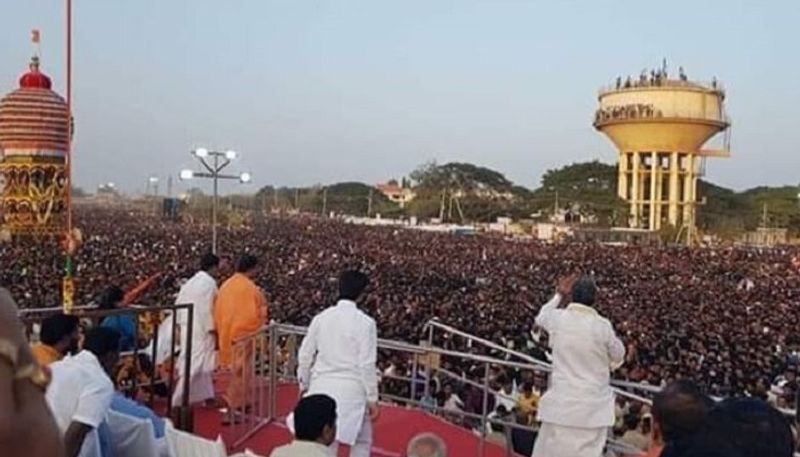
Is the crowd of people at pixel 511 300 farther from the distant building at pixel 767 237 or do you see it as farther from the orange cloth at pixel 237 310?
the distant building at pixel 767 237

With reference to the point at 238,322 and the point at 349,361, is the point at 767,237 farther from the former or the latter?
the point at 349,361

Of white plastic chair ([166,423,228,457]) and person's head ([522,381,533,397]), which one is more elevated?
white plastic chair ([166,423,228,457])

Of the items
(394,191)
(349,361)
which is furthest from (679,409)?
(394,191)

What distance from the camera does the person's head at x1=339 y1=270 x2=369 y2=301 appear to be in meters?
4.18

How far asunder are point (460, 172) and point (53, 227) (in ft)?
218

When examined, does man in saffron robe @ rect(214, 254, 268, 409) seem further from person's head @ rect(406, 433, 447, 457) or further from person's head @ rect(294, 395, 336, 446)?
person's head @ rect(294, 395, 336, 446)

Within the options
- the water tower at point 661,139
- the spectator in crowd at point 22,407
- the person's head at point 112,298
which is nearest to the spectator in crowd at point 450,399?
the person's head at point 112,298

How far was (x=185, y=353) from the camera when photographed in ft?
18.2

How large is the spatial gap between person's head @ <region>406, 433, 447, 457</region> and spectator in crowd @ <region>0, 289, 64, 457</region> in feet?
12.4

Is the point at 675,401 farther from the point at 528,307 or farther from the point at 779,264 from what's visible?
the point at 779,264

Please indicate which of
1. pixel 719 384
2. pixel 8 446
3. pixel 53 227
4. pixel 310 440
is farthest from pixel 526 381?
pixel 53 227

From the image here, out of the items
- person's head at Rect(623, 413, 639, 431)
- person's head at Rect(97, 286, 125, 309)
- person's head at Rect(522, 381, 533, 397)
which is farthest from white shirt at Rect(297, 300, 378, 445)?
person's head at Rect(522, 381, 533, 397)

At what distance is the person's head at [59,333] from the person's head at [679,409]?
2.09m

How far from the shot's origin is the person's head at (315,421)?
3109 millimetres
